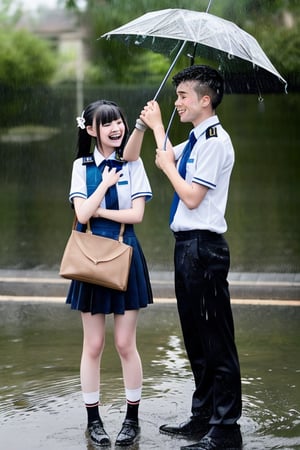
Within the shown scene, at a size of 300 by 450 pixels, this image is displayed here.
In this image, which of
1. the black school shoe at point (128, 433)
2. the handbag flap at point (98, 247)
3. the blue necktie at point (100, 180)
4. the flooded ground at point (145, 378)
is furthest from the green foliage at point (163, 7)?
the black school shoe at point (128, 433)

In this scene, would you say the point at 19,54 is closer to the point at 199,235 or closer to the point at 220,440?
the point at 199,235

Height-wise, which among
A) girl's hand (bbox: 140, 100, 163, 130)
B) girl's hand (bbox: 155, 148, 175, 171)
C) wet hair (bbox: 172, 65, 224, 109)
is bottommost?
girl's hand (bbox: 155, 148, 175, 171)

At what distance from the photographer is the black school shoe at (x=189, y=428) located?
5.61 metres

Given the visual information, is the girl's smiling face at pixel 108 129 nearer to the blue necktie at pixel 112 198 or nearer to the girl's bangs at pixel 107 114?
the girl's bangs at pixel 107 114

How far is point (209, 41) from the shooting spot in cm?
527

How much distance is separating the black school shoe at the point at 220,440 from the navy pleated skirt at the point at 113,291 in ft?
2.31

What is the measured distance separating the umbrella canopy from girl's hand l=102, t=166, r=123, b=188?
26.3 inches

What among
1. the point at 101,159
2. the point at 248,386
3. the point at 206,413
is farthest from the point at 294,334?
the point at 101,159

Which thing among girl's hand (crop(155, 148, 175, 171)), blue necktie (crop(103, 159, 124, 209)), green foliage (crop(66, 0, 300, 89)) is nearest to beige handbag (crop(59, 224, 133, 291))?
blue necktie (crop(103, 159, 124, 209))

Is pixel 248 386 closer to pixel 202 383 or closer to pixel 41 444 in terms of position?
pixel 202 383

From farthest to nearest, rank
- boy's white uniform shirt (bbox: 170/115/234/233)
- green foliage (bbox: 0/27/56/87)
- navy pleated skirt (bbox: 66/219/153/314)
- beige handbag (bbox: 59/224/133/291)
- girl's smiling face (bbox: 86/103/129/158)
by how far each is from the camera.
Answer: green foliage (bbox: 0/27/56/87), girl's smiling face (bbox: 86/103/129/158), navy pleated skirt (bbox: 66/219/153/314), beige handbag (bbox: 59/224/133/291), boy's white uniform shirt (bbox: 170/115/234/233)

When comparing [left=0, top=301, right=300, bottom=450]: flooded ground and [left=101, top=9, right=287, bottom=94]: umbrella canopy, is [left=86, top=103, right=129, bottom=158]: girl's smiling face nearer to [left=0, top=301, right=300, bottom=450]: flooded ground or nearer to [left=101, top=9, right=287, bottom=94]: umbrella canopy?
[left=101, top=9, right=287, bottom=94]: umbrella canopy

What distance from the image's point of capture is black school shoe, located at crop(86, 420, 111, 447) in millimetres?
5449

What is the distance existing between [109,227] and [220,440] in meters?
1.15
